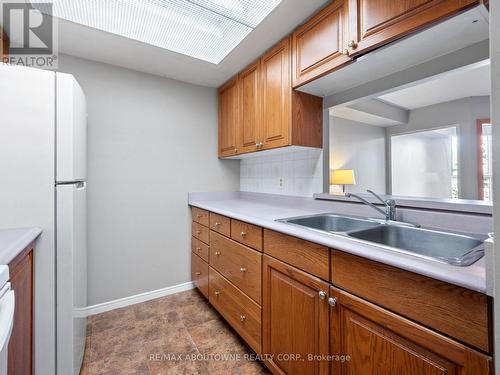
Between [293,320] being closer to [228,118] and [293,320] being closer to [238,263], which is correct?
[238,263]

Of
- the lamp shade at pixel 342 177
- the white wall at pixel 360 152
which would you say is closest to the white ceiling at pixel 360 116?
the white wall at pixel 360 152

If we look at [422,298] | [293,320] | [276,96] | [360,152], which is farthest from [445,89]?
[293,320]

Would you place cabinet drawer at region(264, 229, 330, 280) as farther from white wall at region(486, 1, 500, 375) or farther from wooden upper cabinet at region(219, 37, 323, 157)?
wooden upper cabinet at region(219, 37, 323, 157)

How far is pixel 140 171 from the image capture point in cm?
216

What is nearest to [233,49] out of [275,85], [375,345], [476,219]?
[275,85]

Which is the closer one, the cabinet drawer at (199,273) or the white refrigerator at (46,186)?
the white refrigerator at (46,186)

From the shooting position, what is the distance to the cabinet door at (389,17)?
2.94 ft

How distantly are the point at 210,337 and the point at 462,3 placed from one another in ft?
7.24

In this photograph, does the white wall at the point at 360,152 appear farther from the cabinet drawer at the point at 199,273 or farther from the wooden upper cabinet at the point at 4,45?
the wooden upper cabinet at the point at 4,45

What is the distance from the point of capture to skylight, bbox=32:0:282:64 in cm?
134

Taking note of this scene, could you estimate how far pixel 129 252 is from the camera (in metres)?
2.11

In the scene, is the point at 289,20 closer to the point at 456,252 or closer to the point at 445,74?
the point at 445,74

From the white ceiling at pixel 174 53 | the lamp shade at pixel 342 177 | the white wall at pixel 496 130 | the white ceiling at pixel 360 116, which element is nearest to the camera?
the white wall at pixel 496 130

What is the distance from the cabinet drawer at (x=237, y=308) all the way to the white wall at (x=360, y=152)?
1.07 metres
